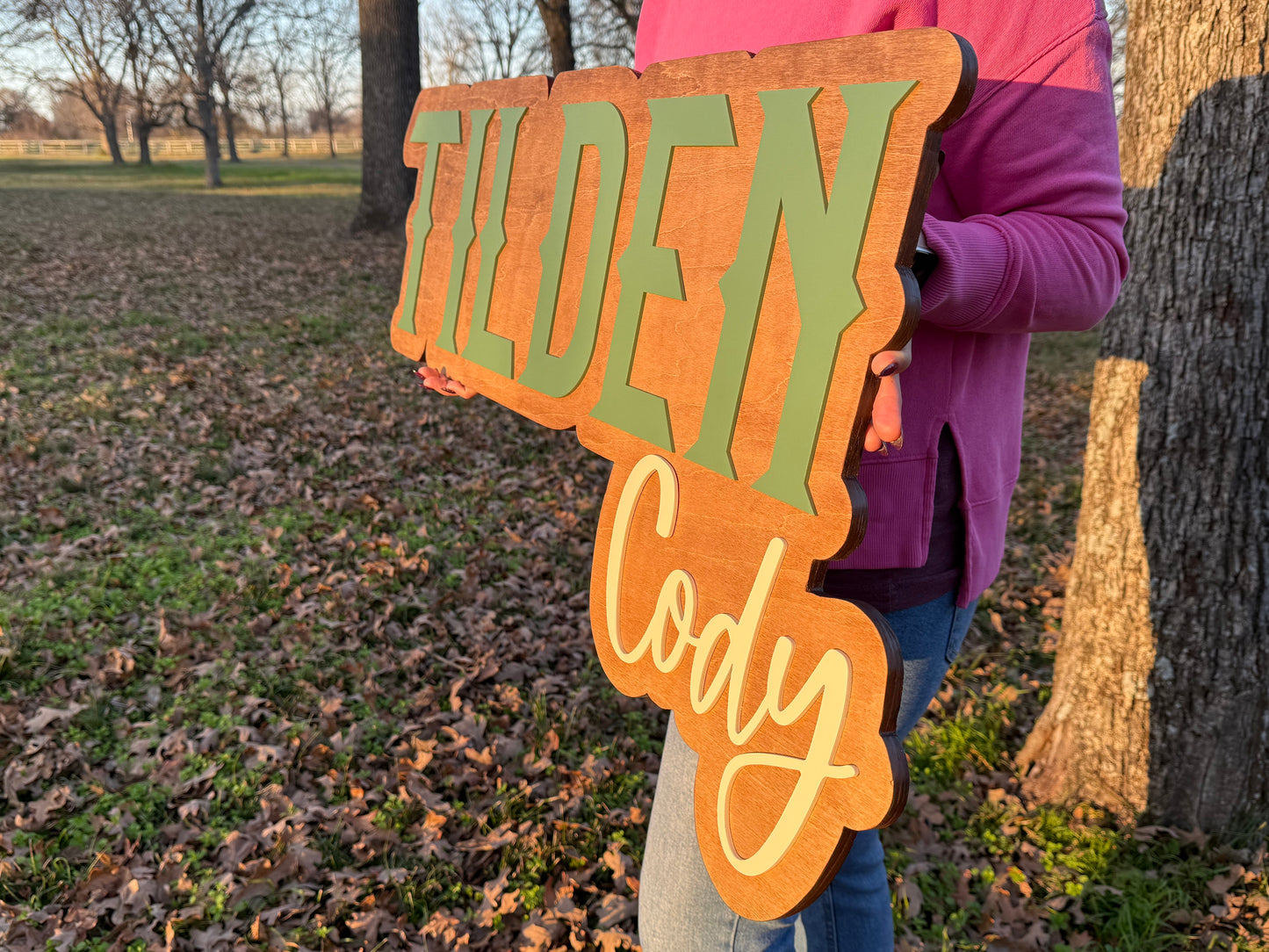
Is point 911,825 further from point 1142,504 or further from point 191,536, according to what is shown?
point 191,536

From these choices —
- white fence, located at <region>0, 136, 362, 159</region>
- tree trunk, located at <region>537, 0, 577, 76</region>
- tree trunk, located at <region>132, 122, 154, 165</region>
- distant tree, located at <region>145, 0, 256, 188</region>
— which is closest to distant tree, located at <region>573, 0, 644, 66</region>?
tree trunk, located at <region>537, 0, 577, 76</region>

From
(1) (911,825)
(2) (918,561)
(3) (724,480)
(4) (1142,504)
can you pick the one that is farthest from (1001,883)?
(3) (724,480)

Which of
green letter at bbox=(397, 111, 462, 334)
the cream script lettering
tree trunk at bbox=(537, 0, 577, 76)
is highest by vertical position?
tree trunk at bbox=(537, 0, 577, 76)

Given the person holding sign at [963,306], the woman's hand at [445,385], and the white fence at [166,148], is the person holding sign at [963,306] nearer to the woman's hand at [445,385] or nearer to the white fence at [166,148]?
the woman's hand at [445,385]

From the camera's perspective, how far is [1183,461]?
2.35 m

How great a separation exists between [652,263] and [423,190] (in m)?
0.90

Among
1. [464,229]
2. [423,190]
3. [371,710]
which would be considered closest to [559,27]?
[371,710]

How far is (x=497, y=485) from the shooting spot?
5.42 metres

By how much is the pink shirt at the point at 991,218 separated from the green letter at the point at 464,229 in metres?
0.71

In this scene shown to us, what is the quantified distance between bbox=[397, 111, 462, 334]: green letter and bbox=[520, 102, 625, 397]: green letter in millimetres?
480

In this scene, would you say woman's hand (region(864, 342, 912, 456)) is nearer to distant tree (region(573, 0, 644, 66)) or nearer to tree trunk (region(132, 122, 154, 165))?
distant tree (region(573, 0, 644, 66))

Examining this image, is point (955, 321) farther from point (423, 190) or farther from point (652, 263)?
point (423, 190)

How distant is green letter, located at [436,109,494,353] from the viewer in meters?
1.76

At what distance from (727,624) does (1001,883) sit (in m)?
2.00
